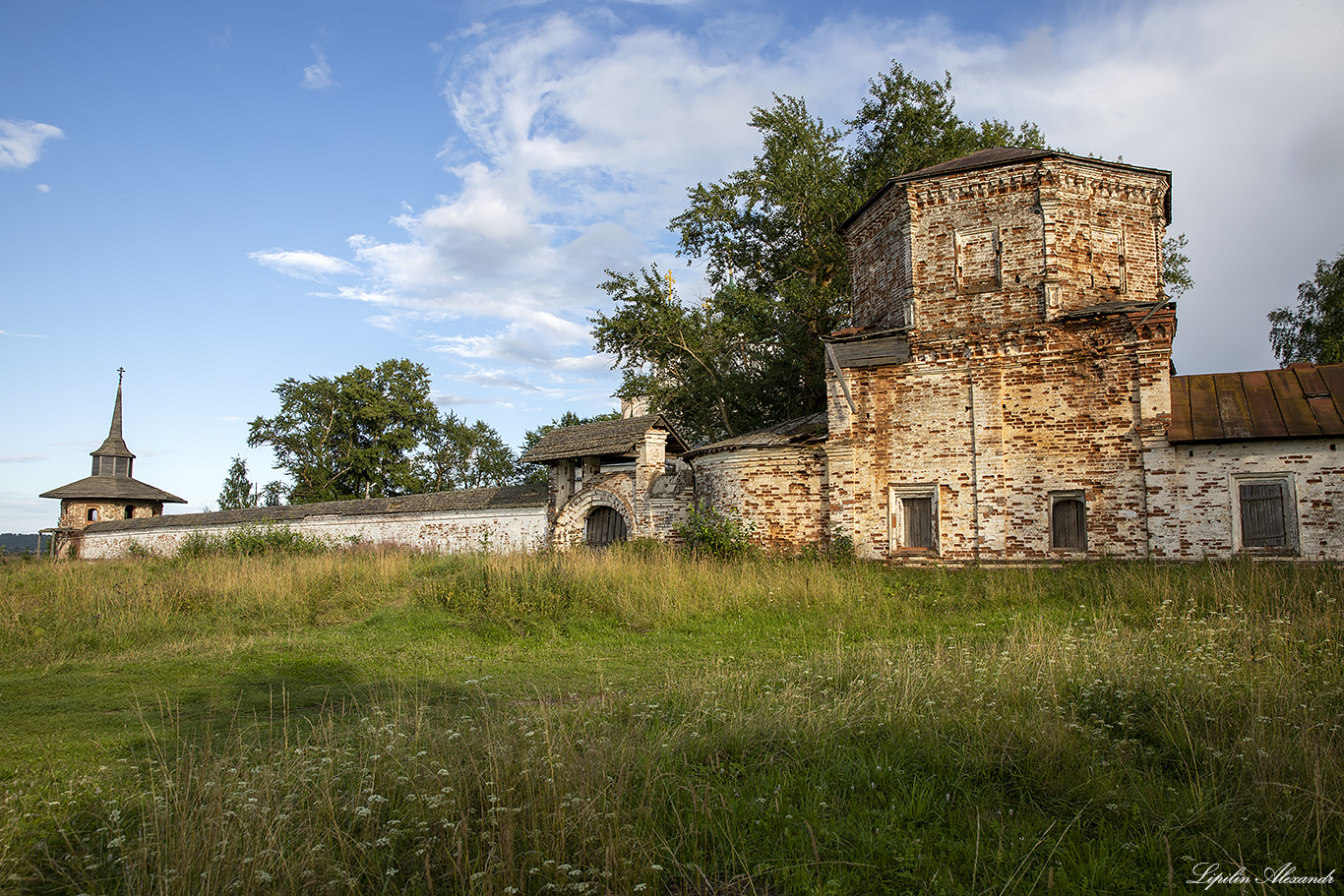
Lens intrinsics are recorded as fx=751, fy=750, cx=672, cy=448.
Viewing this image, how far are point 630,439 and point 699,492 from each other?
3173 mm

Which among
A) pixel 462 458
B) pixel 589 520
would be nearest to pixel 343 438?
pixel 462 458

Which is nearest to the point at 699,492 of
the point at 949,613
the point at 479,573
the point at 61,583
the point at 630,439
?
the point at 630,439

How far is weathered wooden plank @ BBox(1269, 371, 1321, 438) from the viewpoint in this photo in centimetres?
1344

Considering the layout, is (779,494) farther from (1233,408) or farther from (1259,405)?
(1259,405)

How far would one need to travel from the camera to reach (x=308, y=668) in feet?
27.0

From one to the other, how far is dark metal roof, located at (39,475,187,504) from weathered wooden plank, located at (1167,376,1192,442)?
5104 centimetres

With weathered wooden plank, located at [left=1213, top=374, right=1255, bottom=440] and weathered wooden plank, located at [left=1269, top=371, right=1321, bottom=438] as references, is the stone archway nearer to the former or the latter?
weathered wooden plank, located at [left=1213, top=374, right=1255, bottom=440]

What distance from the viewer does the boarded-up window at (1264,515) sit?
1361cm

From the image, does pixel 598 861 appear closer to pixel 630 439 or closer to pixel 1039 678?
pixel 1039 678

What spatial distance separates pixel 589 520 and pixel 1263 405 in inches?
633

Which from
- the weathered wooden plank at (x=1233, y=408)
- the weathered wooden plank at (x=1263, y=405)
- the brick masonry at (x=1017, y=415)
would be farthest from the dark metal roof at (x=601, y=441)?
the weathered wooden plank at (x=1263, y=405)

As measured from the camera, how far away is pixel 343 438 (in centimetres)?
4397

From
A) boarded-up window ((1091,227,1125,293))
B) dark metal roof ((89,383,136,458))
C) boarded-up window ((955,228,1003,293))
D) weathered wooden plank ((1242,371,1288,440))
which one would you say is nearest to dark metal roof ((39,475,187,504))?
dark metal roof ((89,383,136,458))

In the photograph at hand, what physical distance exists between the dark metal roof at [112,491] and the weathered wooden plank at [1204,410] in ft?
169
